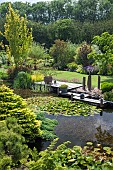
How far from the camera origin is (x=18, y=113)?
10500 mm

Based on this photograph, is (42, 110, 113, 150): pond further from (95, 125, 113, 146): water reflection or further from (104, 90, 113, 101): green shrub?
(104, 90, 113, 101): green shrub

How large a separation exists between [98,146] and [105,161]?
1590 millimetres

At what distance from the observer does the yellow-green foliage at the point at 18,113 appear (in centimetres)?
1040

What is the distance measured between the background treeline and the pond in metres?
26.3

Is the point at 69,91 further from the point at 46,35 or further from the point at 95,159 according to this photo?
the point at 46,35

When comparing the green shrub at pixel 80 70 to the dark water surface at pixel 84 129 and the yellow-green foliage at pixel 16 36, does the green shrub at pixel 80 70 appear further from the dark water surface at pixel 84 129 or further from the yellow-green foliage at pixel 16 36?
the dark water surface at pixel 84 129

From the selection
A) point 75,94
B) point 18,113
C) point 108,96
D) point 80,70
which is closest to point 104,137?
point 18,113

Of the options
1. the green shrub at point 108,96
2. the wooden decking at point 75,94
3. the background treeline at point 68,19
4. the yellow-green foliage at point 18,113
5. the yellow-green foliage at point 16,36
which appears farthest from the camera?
the background treeline at point 68,19

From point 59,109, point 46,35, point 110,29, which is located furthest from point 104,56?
point 46,35

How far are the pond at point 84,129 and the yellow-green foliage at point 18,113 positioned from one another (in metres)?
0.65

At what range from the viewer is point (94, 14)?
70000 millimetres

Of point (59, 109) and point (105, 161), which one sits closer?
point (105, 161)

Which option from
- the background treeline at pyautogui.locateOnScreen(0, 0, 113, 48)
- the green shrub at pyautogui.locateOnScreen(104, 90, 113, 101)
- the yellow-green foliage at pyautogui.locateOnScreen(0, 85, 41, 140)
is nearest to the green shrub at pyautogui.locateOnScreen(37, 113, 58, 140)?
the yellow-green foliage at pyautogui.locateOnScreen(0, 85, 41, 140)

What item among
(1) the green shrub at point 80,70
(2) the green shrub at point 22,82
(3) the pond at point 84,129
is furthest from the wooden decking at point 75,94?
(1) the green shrub at point 80,70
